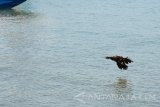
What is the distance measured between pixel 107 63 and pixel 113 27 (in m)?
17.0

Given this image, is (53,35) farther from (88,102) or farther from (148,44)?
(88,102)

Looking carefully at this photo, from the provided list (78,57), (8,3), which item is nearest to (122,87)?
(78,57)

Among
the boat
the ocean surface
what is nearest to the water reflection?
the ocean surface

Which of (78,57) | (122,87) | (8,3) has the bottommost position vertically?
(122,87)

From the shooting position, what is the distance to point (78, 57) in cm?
3469

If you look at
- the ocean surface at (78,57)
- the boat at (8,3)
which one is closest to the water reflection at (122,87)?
the ocean surface at (78,57)

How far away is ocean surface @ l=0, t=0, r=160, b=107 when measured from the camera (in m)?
25.2

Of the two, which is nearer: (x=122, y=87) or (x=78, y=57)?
(x=122, y=87)

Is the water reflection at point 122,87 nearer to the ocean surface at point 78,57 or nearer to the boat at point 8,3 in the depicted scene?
the ocean surface at point 78,57

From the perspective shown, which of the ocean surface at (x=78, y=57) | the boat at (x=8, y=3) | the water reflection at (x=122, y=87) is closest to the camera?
the ocean surface at (x=78, y=57)

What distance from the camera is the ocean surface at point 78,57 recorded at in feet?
82.7

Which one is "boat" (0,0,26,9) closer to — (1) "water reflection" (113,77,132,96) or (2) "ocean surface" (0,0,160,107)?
(2) "ocean surface" (0,0,160,107)

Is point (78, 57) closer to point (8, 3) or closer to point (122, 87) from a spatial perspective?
point (122, 87)

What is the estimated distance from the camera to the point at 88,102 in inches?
960
